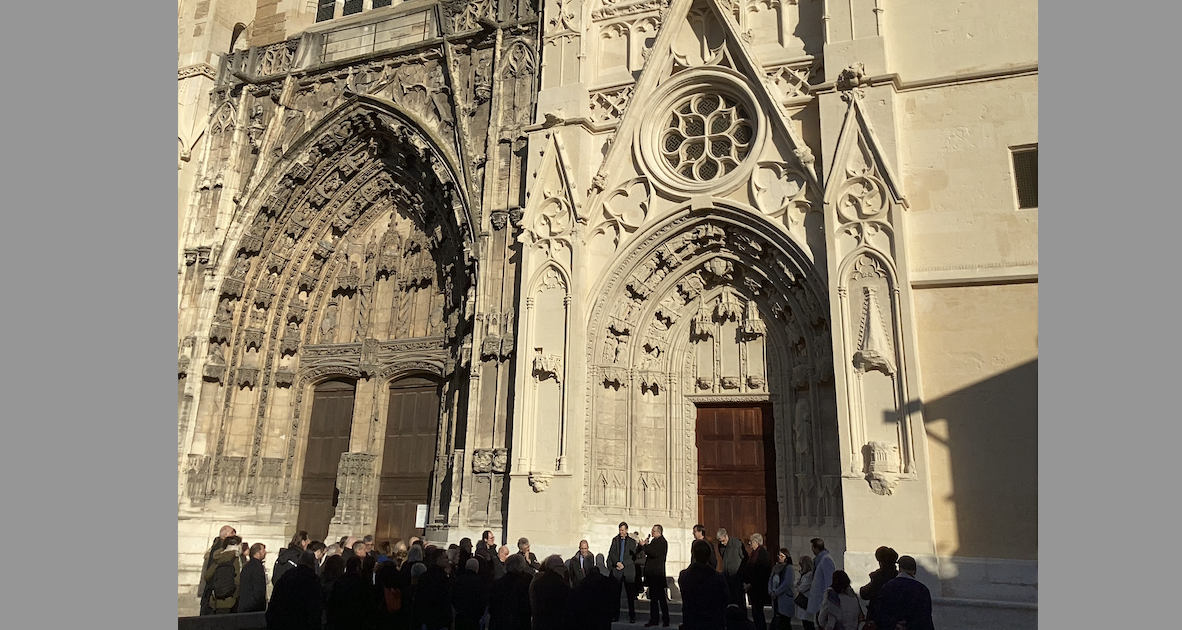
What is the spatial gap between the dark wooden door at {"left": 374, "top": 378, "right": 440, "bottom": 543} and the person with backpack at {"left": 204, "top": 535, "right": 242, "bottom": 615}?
18.0 ft

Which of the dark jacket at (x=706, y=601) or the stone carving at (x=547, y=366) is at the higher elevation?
the stone carving at (x=547, y=366)

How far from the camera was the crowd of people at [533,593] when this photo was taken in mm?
5254

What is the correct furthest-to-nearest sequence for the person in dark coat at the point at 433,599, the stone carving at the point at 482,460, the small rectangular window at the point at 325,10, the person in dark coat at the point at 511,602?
the small rectangular window at the point at 325,10
the stone carving at the point at 482,460
the person in dark coat at the point at 433,599
the person in dark coat at the point at 511,602

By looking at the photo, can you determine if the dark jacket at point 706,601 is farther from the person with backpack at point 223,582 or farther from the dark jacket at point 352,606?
the person with backpack at point 223,582

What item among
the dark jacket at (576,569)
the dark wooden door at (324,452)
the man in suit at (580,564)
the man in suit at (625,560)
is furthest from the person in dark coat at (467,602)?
the dark wooden door at (324,452)

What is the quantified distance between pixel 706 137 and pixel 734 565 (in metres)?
6.37

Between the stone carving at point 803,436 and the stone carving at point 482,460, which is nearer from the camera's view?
the stone carving at point 803,436

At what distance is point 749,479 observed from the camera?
11680 millimetres

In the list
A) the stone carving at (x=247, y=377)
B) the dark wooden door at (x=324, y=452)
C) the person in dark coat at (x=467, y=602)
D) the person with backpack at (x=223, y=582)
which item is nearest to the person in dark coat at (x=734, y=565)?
the person in dark coat at (x=467, y=602)

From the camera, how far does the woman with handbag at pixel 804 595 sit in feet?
24.3

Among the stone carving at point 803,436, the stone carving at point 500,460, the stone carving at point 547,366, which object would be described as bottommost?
the stone carving at point 500,460

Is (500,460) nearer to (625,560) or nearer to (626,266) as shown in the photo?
(625,560)

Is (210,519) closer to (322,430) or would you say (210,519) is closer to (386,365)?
(322,430)

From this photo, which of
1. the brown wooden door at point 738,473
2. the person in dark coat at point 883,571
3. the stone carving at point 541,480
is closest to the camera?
the person in dark coat at point 883,571
